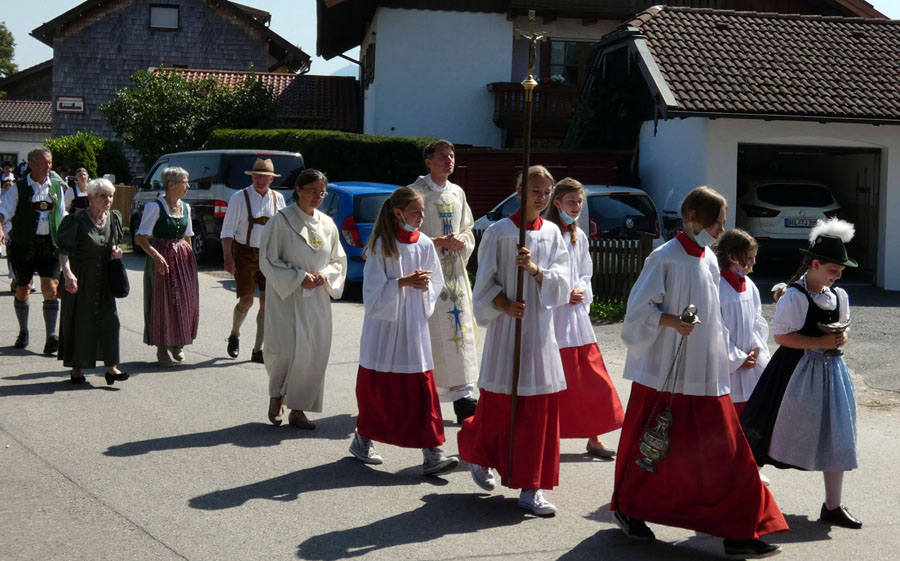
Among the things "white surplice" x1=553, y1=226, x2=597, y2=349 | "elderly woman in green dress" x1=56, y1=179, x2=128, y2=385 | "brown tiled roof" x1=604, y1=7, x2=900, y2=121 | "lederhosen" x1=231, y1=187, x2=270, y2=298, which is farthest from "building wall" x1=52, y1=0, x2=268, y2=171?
"white surplice" x1=553, y1=226, x2=597, y2=349

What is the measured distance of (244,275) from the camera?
10773 mm

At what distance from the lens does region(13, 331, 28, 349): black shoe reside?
36.5ft

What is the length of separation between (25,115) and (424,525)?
59603 millimetres

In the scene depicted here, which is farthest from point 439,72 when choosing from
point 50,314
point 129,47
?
point 50,314

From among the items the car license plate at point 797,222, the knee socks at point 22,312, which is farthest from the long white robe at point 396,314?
the car license plate at point 797,222

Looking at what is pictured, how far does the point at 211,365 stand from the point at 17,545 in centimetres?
510

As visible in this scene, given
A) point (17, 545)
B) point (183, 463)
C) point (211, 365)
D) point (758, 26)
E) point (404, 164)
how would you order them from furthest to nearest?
point (404, 164), point (758, 26), point (211, 365), point (183, 463), point (17, 545)

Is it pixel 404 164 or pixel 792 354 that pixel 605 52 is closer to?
pixel 404 164

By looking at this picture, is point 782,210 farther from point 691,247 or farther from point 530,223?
point 691,247

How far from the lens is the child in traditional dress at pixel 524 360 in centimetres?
590

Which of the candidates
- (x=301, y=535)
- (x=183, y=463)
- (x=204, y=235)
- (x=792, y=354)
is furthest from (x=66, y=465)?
(x=204, y=235)

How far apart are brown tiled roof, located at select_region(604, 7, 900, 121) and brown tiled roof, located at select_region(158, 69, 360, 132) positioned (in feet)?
49.3

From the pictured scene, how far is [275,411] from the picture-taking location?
7875 millimetres

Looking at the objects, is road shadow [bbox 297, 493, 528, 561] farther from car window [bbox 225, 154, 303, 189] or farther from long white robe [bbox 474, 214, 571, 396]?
car window [bbox 225, 154, 303, 189]
